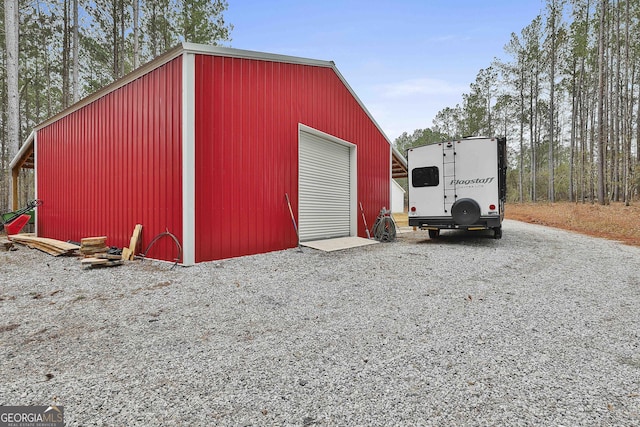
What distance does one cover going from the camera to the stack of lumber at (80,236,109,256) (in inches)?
218

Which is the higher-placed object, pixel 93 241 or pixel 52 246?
pixel 93 241

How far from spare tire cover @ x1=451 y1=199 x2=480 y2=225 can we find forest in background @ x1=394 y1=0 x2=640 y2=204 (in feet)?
40.6

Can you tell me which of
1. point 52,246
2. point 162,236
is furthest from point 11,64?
point 162,236

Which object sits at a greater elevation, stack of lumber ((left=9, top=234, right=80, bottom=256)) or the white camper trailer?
the white camper trailer

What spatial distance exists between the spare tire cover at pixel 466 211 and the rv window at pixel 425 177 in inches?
33.4

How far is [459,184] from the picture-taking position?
7.23m

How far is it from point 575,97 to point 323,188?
2314cm

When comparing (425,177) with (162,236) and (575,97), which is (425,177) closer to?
(162,236)

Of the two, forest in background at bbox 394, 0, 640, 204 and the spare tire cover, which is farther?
forest in background at bbox 394, 0, 640, 204

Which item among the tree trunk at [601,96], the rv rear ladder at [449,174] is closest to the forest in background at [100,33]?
the rv rear ladder at [449,174]

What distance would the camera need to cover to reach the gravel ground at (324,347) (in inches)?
61.4


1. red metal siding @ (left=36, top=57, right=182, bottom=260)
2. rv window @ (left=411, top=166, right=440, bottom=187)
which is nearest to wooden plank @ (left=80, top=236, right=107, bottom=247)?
red metal siding @ (left=36, top=57, right=182, bottom=260)

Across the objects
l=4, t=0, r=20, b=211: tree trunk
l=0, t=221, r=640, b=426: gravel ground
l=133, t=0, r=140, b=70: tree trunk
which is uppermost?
l=133, t=0, r=140, b=70: tree trunk

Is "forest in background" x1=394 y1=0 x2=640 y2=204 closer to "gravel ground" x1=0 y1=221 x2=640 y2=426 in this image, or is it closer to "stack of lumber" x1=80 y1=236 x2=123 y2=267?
"gravel ground" x1=0 y1=221 x2=640 y2=426
